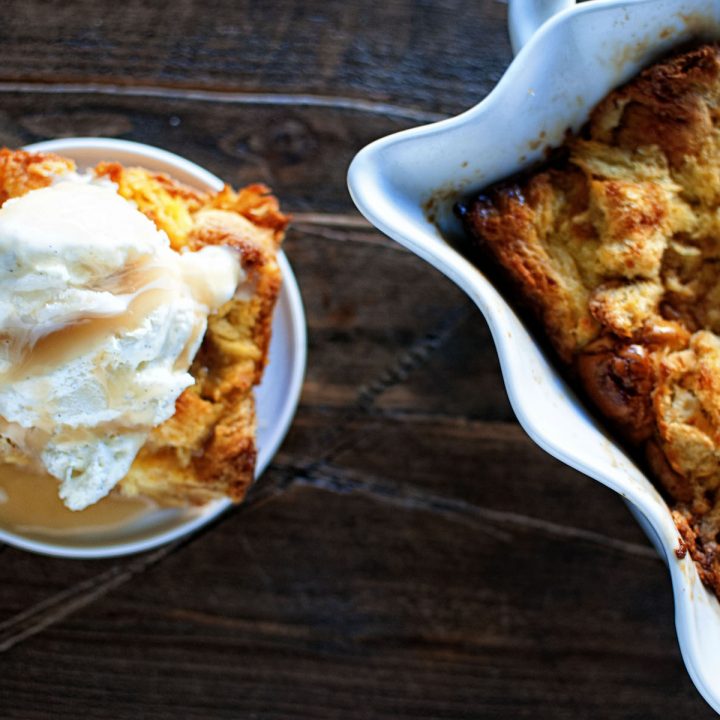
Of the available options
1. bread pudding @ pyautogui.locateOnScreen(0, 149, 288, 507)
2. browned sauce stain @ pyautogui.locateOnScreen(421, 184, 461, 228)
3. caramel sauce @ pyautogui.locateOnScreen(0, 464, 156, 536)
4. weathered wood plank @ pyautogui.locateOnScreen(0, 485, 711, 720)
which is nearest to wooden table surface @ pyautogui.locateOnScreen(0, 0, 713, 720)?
weathered wood plank @ pyautogui.locateOnScreen(0, 485, 711, 720)

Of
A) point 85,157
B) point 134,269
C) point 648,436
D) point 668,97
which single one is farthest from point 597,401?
point 85,157

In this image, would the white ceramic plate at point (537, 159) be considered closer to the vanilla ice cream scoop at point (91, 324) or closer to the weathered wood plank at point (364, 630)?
the vanilla ice cream scoop at point (91, 324)

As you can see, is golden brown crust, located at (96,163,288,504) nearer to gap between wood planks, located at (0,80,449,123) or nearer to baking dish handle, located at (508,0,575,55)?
gap between wood planks, located at (0,80,449,123)

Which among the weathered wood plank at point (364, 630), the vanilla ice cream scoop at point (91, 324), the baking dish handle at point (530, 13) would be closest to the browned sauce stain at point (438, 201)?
the baking dish handle at point (530, 13)

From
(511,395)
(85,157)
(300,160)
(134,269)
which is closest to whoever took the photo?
(511,395)

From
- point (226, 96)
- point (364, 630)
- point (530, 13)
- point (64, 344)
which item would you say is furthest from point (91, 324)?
point (364, 630)

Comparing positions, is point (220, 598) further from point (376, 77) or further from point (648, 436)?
point (376, 77)

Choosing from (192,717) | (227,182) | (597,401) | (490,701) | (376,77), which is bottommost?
(192,717)
